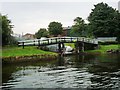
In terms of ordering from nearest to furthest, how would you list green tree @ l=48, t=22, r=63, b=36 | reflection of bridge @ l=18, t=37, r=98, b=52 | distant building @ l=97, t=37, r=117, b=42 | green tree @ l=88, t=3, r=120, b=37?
reflection of bridge @ l=18, t=37, r=98, b=52, distant building @ l=97, t=37, r=117, b=42, green tree @ l=88, t=3, r=120, b=37, green tree @ l=48, t=22, r=63, b=36

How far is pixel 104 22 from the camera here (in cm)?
8681

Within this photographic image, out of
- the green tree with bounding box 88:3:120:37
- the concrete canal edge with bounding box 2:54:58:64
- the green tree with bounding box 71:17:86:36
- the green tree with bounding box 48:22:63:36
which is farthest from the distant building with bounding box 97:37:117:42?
the green tree with bounding box 48:22:63:36

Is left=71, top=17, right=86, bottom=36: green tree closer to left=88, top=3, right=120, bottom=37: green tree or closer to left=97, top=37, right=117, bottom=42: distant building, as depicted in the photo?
left=88, top=3, right=120, bottom=37: green tree

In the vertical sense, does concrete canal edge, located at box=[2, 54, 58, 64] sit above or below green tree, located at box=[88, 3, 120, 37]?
below

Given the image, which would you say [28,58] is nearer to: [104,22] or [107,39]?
[107,39]

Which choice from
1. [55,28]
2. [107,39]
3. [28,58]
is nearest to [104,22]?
[107,39]

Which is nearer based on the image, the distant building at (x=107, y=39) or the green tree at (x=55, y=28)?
the distant building at (x=107, y=39)

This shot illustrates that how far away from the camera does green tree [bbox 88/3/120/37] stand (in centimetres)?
8656

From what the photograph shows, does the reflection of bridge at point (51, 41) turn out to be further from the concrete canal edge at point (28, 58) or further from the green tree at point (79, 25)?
the green tree at point (79, 25)

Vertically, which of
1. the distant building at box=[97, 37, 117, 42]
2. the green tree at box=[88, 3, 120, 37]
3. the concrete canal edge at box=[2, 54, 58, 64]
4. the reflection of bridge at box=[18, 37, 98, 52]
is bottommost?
the concrete canal edge at box=[2, 54, 58, 64]

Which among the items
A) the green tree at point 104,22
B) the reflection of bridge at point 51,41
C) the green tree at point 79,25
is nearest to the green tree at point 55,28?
the green tree at point 79,25

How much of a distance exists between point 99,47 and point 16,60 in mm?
30672

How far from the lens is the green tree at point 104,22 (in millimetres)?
86562

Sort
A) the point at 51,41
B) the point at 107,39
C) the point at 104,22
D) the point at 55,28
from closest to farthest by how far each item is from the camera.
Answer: the point at 51,41, the point at 107,39, the point at 104,22, the point at 55,28
